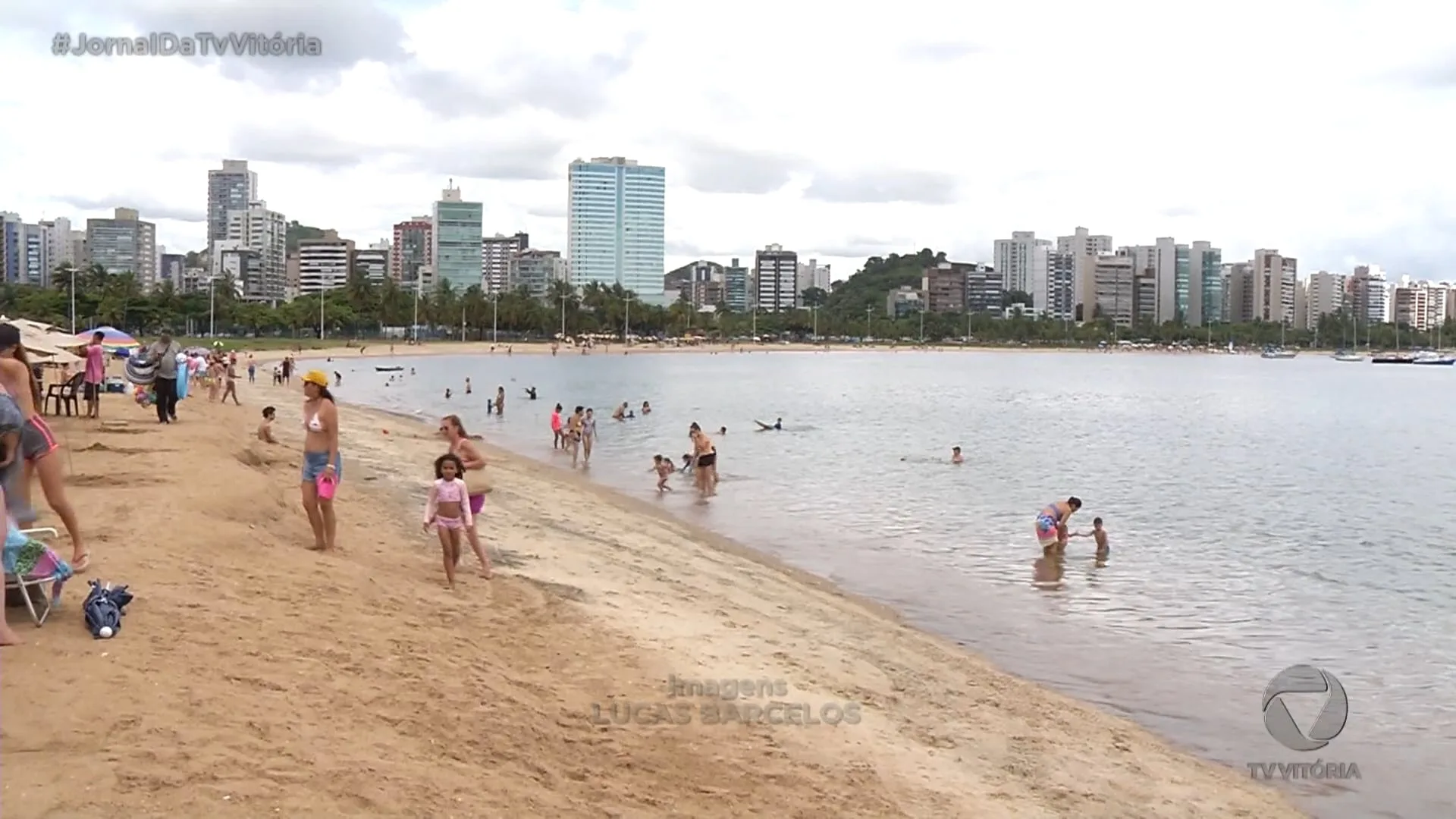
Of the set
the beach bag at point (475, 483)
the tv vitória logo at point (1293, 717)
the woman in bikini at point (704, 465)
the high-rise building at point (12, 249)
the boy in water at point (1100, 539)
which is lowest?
the tv vitória logo at point (1293, 717)

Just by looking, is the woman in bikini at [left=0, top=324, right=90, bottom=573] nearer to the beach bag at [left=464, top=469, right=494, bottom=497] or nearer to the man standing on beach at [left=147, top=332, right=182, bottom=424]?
the beach bag at [left=464, top=469, right=494, bottom=497]

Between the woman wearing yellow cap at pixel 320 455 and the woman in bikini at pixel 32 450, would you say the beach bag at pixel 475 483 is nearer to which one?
the woman wearing yellow cap at pixel 320 455

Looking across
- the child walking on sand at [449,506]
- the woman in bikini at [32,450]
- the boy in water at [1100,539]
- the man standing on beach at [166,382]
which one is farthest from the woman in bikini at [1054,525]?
the man standing on beach at [166,382]

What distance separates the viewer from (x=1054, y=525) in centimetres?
1870

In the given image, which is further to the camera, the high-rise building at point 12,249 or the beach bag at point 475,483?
the high-rise building at point 12,249

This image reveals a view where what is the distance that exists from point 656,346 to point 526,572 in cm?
14949

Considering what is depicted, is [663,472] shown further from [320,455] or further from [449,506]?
[320,455]

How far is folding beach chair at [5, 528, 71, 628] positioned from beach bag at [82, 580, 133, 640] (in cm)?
18

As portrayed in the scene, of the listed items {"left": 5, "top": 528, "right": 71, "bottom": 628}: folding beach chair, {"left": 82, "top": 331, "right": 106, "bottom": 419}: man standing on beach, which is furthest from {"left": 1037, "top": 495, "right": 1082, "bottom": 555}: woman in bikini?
{"left": 82, "top": 331, "right": 106, "bottom": 419}: man standing on beach

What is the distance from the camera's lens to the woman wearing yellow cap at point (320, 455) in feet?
31.7

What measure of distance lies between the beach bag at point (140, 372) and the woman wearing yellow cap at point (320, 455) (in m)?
14.2

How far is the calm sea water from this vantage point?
38.1 ft

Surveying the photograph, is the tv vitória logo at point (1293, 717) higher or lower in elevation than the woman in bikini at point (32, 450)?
lower

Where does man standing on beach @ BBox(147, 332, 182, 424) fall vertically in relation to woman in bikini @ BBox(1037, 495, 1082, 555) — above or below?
above
